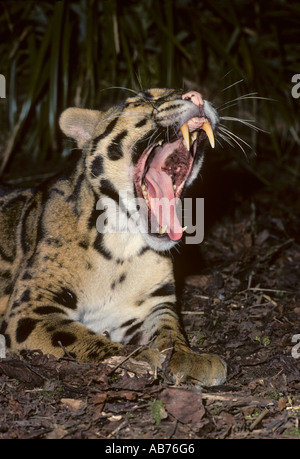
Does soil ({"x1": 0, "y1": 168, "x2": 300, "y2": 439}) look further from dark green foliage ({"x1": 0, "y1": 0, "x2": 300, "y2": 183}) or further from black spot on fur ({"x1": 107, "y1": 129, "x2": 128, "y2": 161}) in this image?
dark green foliage ({"x1": 0, "y1": 0, "x2": 300, "y2": 183})

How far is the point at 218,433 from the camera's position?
3012 millimetres

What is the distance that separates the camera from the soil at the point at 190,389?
10.0 feet

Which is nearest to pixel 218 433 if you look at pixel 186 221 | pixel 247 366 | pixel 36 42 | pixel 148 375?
pixel 148 375

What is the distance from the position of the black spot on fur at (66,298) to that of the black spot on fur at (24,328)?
0.25 m

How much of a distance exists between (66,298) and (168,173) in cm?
123

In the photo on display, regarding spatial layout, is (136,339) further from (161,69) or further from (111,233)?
(161,69)

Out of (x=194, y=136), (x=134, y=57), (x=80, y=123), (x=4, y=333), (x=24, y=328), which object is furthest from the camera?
(x=134, y=57)

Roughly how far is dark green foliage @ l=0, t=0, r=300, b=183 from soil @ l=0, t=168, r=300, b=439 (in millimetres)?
3440

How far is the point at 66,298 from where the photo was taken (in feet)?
13.8

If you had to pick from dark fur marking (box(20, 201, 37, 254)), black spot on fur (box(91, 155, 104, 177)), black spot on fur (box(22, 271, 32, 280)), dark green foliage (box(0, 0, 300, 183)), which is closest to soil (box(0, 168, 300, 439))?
black spot on fur (box(22, 271, 32, 280))

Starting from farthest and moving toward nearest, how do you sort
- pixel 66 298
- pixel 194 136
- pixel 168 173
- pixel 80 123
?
pixel 168 173 → pixel 80 123 → pixel 194 136 → pixel 66 298

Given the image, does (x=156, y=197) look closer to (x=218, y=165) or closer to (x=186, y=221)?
(x=186, y=221)

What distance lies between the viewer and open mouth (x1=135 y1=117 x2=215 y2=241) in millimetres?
4227

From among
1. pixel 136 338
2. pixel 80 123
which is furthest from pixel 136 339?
pixel 80 123
